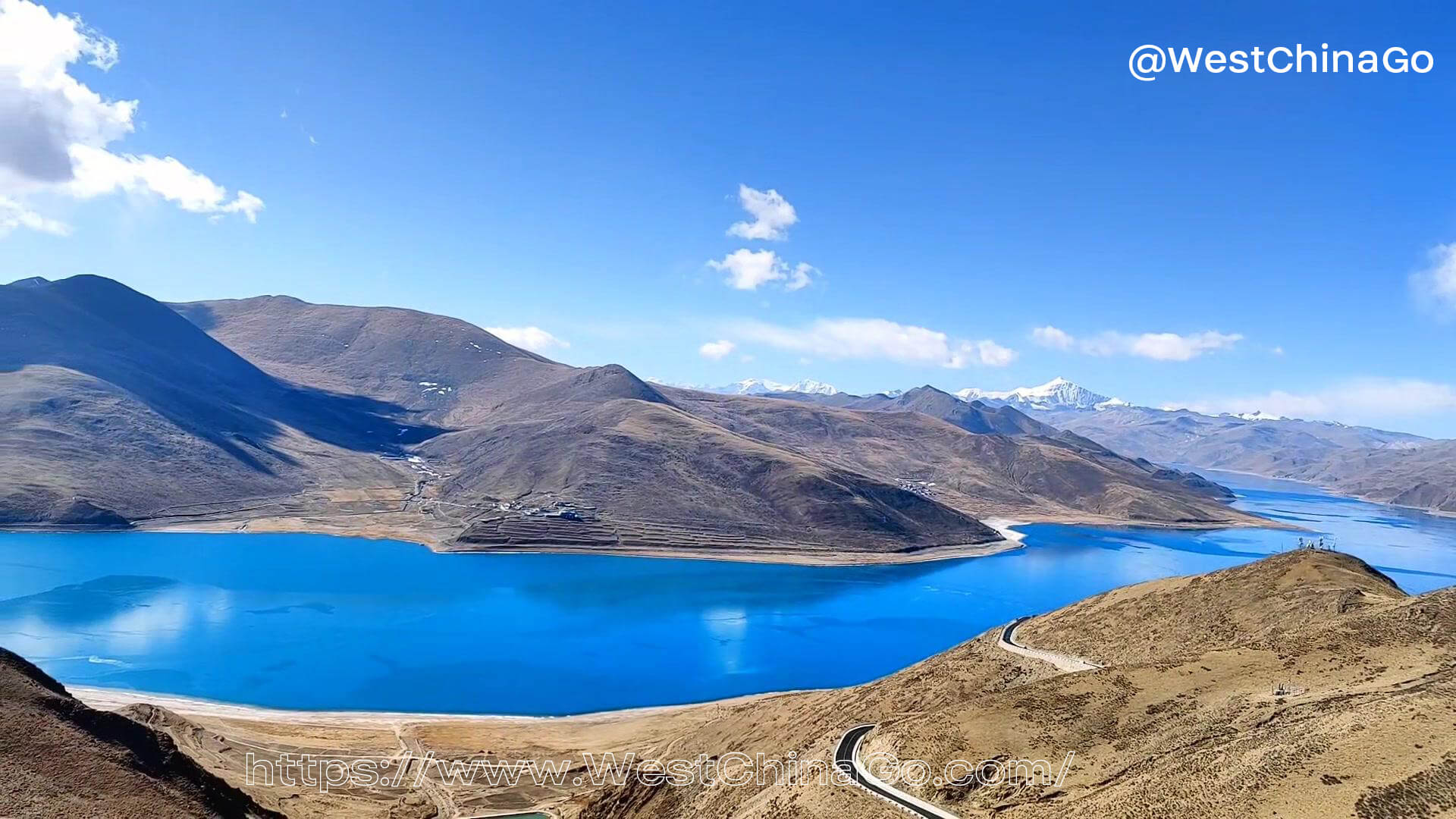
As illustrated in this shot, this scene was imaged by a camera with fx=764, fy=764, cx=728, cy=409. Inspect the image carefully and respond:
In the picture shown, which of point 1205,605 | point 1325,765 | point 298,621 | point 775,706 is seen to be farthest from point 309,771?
point 1205,605

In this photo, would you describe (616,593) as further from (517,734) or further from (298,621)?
(517,734)

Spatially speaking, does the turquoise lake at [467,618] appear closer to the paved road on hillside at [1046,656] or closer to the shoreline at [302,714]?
the shoreline at [302,714]

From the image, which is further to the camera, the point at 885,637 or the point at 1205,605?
the point at 885,637

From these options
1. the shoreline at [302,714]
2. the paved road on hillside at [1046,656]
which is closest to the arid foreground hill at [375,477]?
the shoreline at [302,714]

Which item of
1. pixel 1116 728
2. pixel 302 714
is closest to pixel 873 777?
pixel 1116 728

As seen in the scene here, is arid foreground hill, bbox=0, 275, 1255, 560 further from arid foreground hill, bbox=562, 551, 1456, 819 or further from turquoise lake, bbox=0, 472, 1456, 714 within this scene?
arid foreground hill, bbox=562, 551, 1456, 819

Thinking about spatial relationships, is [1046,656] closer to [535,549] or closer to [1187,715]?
[1187,715]
